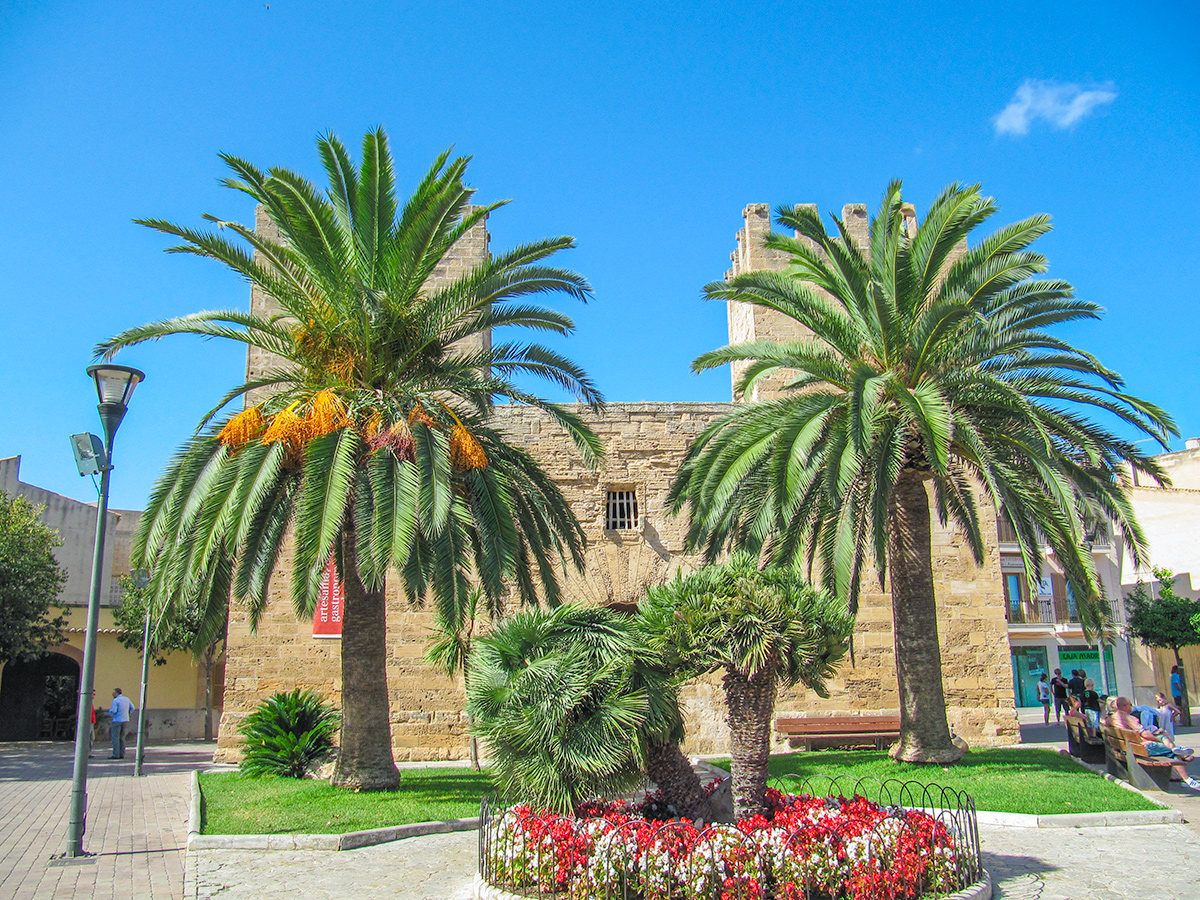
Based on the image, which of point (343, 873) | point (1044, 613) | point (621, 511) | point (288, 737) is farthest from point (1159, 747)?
point (1044, 613)

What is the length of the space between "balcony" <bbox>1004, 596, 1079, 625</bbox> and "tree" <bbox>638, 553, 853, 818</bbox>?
2580 centimetres

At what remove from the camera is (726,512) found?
11.1 m

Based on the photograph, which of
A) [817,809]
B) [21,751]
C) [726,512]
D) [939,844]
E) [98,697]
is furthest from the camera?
[98,697]

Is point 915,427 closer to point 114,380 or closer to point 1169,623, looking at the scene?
point 114,380

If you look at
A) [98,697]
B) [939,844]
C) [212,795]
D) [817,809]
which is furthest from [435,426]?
[98,697]

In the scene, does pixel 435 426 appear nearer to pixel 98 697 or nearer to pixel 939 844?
pixel 939 844

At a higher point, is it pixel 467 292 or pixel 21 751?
pixel 467 292

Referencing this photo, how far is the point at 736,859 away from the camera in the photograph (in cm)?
540

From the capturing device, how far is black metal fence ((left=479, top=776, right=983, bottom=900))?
5367 mm

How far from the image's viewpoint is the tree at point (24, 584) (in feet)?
58.2

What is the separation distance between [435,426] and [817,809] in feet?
18.1

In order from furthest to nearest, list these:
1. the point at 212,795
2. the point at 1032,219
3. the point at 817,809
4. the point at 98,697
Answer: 1. the point at 98,697
2. the point at 1032,219
3. the point at 212,795
4. the point at 817,809

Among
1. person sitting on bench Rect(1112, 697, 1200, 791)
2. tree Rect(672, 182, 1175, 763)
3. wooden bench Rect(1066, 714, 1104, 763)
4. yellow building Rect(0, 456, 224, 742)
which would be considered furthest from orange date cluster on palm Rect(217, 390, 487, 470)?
yellow building Rect(0, 456, 224, 742)

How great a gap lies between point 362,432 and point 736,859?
19.8 ft
